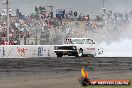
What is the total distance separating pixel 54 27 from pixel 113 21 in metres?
10.9

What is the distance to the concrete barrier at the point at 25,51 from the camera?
3084 cm

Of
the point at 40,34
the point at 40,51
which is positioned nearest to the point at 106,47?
the point at 40,51

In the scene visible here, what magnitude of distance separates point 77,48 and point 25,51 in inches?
168

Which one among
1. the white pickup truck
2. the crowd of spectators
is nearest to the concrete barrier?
the white pickup truck

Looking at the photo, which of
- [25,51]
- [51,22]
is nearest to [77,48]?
[25,51]

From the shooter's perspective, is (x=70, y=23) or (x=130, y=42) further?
(x=70, y=23)

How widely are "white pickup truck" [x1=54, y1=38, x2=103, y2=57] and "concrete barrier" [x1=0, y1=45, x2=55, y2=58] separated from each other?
6.33 feet

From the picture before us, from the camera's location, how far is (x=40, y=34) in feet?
221

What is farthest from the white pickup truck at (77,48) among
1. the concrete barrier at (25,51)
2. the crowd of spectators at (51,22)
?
the crowd of spectators at (51,22)

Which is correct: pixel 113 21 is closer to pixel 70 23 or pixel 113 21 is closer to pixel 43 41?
pixel 70 23

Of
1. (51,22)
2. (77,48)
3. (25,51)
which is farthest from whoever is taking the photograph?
Answer: (51,22)

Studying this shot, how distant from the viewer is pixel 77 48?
98.5 feet

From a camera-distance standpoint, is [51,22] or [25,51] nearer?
[25,51]

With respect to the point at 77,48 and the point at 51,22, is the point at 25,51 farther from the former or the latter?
the point at 51,22
